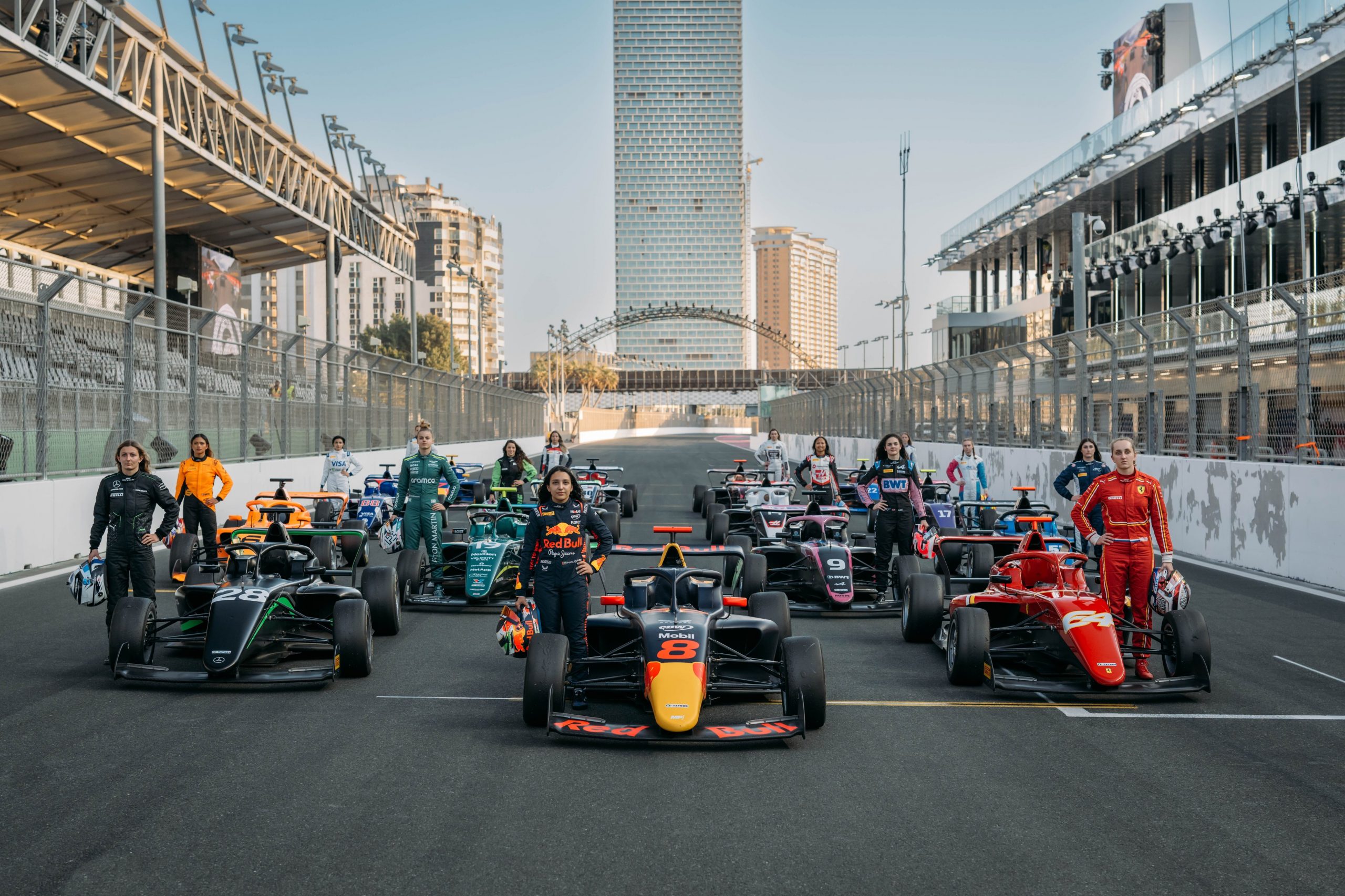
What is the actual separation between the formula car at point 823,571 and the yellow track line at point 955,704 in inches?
130

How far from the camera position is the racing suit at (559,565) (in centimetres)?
763

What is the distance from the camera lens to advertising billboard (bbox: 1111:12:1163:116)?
5084cm

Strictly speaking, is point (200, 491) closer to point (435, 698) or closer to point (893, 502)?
point (435, 698)

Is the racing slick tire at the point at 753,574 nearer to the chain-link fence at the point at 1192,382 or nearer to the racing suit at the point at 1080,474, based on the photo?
the racing suit at the point at 1080,474

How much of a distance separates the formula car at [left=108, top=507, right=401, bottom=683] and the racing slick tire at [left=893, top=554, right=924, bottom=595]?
442 centimetres

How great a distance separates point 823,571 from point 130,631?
20.0 ft

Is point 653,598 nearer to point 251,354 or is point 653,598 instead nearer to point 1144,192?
point 251,354

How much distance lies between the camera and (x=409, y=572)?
38.2 feet

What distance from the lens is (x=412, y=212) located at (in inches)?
2376

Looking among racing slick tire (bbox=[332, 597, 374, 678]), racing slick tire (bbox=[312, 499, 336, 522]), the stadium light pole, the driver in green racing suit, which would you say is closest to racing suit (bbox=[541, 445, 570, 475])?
racing slick tire (bbox=[312, 499, 336, 522])

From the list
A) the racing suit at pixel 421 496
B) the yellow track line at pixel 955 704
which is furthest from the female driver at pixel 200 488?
the yellow track line at pixel 955 704

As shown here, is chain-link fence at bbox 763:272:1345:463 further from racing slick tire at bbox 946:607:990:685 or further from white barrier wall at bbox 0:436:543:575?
white barrier wall at bbox 0:436:543:575

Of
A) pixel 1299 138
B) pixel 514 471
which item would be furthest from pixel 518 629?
pixel 1299 138

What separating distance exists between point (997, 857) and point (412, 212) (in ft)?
193
